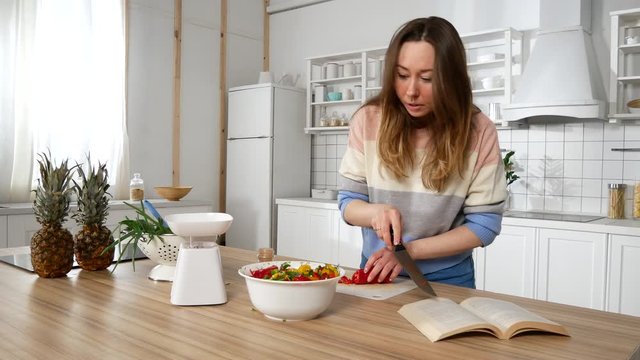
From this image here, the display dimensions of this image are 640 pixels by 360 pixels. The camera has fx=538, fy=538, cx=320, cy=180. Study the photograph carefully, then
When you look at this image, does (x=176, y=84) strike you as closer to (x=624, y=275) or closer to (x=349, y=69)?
(x=349, y=69)

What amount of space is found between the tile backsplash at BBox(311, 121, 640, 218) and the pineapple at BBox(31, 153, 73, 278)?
3230 mm

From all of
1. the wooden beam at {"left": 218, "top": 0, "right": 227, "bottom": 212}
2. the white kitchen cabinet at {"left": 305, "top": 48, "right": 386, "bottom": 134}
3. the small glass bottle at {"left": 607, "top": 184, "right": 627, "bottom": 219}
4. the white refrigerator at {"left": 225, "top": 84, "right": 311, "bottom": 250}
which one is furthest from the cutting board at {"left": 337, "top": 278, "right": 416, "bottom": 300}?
the wooden beam at {"left": 218, "top": 0, "right": 227, "bottom": 212}

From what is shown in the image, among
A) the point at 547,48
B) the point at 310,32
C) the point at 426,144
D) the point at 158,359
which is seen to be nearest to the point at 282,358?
the point at 158,359

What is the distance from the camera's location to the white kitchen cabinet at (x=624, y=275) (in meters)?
2.93

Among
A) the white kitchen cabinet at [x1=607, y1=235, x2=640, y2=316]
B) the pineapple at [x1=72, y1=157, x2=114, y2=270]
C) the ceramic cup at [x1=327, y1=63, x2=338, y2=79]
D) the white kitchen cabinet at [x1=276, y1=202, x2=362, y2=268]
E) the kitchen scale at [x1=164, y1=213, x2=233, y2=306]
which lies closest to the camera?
the kitchen scale at [x1=164, y1=213, x2=233, y2=306]

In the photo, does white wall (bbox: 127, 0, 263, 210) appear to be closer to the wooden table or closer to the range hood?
the range hood

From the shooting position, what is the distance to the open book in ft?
3.35

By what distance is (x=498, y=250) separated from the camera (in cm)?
341

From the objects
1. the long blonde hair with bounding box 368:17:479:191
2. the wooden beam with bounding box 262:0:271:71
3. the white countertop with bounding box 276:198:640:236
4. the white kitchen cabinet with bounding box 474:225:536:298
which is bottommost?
the white kitchen cabinet with bounding box 474:225:536:298

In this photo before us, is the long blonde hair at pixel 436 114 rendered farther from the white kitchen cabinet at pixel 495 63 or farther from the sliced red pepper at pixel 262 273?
the white kitchen cabinet at pixel 495 63

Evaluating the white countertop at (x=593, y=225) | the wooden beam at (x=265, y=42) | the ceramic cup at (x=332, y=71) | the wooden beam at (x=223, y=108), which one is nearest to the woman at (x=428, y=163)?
the white countertop at (x=593, y=225)

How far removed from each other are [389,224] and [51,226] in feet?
3.13

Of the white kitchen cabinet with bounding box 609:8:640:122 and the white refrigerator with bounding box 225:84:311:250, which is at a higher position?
the white kitchen cabinet with bounding box 609:8:640:122

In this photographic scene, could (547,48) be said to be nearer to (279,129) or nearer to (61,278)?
(279,129)
